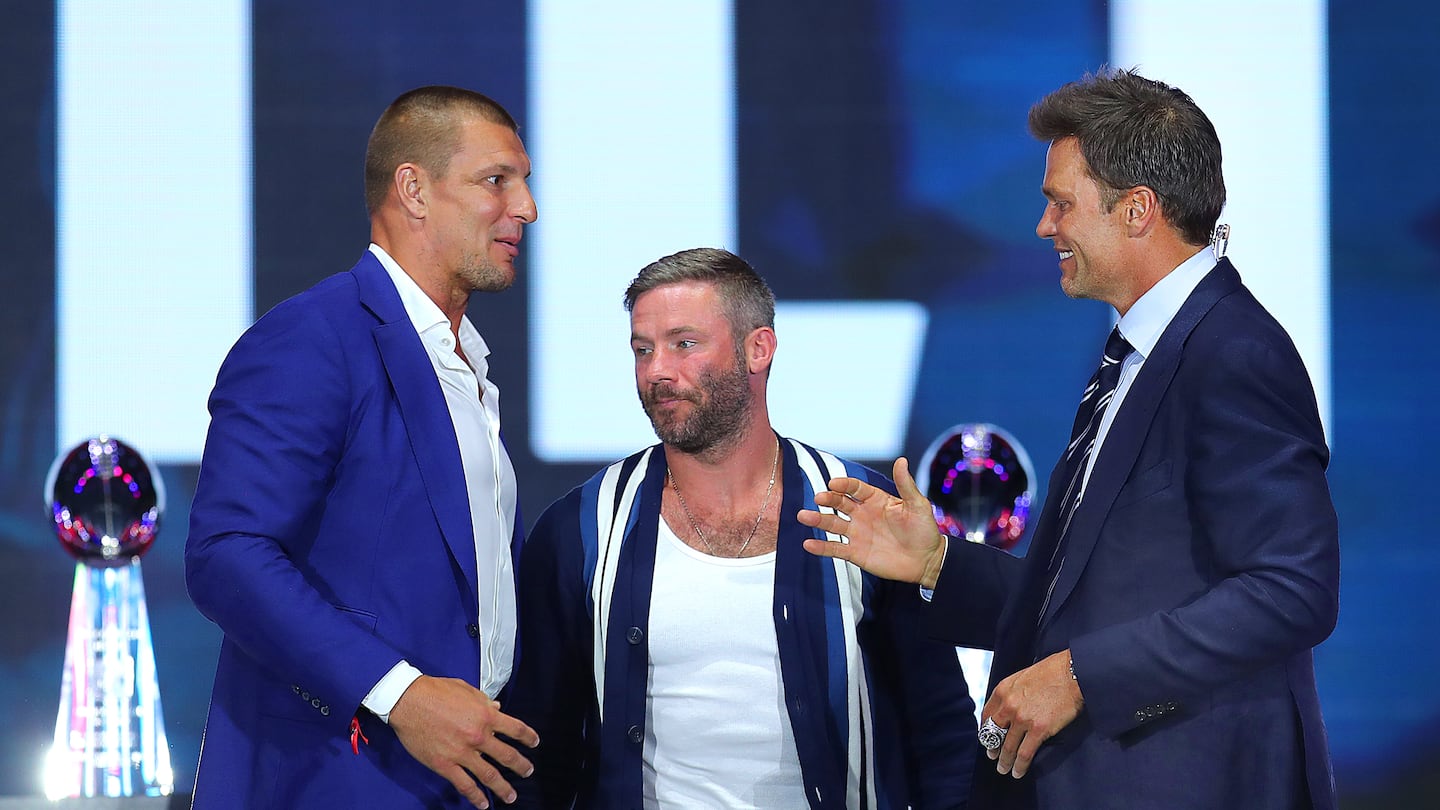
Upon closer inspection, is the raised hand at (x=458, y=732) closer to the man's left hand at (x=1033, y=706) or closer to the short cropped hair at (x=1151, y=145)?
the man's left hand at (x=1033, y=706)

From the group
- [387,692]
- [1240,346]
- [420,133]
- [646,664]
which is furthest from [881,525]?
[420,133]

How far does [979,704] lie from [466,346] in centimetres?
143

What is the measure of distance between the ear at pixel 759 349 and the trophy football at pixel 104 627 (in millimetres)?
1381

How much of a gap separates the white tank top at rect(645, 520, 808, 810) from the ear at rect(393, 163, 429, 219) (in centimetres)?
71

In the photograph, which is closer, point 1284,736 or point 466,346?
point 1284,736

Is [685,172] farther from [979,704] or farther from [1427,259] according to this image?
[1427,259]

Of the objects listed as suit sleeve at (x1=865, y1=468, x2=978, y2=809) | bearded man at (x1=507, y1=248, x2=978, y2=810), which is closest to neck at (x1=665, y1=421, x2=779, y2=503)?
bearded man at (x1=507, y1=248, x2=978, y2=810)

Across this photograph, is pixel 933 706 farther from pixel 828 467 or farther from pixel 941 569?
pixel 828 467

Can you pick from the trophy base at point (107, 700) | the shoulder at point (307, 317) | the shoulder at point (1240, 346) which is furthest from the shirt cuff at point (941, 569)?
the trophy base at point (107, 700)

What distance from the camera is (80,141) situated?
3979 millimetres

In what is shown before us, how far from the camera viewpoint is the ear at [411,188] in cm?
237

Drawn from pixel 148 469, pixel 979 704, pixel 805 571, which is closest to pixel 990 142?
pixel 979 704

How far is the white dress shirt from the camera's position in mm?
2203

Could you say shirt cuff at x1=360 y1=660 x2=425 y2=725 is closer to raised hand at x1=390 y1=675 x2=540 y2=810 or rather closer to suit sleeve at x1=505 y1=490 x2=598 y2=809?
raised hand at x1=390 y1=675 x2=540 y2=810
